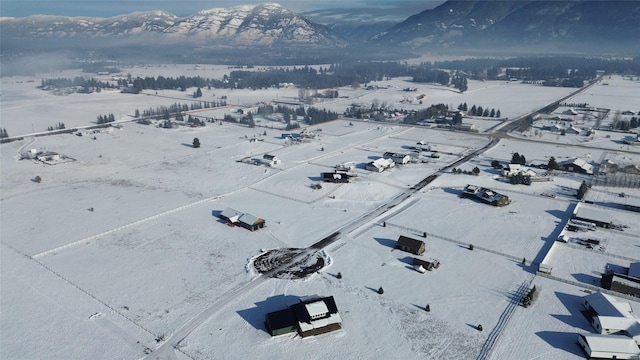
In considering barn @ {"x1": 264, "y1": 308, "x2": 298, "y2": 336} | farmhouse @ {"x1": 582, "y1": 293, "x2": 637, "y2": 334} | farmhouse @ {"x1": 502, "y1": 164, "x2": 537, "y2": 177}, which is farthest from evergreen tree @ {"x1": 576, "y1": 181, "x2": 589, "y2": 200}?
barn @ {"x1": 264, "y1": 308, "x2": 298, "y2": 336}

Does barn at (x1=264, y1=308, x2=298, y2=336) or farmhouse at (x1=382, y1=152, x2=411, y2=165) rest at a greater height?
farmhouse at (x1=382, y1=152, x2=411, y2=165)

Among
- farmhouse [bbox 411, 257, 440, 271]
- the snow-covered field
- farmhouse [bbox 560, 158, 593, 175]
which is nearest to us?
the snow-covered field

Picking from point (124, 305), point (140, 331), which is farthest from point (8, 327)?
point (140, 331)

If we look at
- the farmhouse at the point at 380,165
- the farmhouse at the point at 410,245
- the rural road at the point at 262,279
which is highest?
the farmhouse at the point at 380,165

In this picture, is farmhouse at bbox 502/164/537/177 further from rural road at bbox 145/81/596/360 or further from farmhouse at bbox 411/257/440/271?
farmhouse at bbox 411/257/440/271

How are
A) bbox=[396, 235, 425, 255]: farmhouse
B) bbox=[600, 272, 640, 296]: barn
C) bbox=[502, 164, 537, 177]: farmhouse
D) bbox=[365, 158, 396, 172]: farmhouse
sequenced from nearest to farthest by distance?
bbox=[600, 272, 640, 296]: barn < bbox=[396, 235, 425, 255]: farmhouse < bbox=[502, 164, 537, 177]: farmhouse < bbox=[365, 158, 396, 172]: farmhouse

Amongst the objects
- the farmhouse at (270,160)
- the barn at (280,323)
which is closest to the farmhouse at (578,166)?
the farmhouse at (270,160)

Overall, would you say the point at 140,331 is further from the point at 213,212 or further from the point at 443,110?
the point at 443,110

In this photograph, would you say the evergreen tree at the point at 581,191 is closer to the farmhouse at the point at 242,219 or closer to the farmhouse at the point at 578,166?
the farmhouse at the point at 578,166
